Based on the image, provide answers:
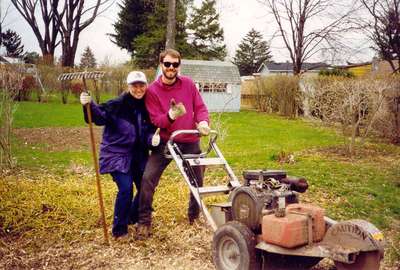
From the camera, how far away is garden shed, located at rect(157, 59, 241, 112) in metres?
30.1

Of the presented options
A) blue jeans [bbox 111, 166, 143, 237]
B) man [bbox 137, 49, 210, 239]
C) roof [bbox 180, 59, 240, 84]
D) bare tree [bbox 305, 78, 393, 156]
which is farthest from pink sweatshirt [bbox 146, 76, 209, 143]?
roof [bbox 180, 59, 240, 84]

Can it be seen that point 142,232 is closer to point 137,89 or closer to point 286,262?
point 137,89

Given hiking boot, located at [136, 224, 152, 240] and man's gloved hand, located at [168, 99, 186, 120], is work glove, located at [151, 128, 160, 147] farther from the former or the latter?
hiking boot, located at [136, 224, 152, 240]

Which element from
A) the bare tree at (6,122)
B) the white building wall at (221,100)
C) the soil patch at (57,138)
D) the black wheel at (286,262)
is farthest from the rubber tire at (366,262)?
the white building wall at (221,100)

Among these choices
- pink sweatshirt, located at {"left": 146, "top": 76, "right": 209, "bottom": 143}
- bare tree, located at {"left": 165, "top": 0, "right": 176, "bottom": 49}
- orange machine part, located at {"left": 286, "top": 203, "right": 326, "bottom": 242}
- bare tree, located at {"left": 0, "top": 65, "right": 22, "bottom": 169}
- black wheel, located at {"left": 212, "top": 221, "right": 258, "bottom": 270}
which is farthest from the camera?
bare tree, located at {"left": 165, "top": 0, "right": 176, "bottom": 49}

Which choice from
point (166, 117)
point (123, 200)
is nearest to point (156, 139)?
point (166, 117)

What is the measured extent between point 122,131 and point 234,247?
1.94 metres

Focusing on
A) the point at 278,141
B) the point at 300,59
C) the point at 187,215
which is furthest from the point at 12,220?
the point at 300,59

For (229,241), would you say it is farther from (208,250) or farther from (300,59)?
(300,59)

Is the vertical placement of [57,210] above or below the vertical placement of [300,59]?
below

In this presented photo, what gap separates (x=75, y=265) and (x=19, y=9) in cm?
3891

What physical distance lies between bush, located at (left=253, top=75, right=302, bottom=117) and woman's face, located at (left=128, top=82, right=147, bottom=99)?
1988cm

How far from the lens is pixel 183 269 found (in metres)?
4.50

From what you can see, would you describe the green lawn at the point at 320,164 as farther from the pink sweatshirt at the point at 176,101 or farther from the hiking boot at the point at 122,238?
the pink sweatshirt at the point at 176,101
